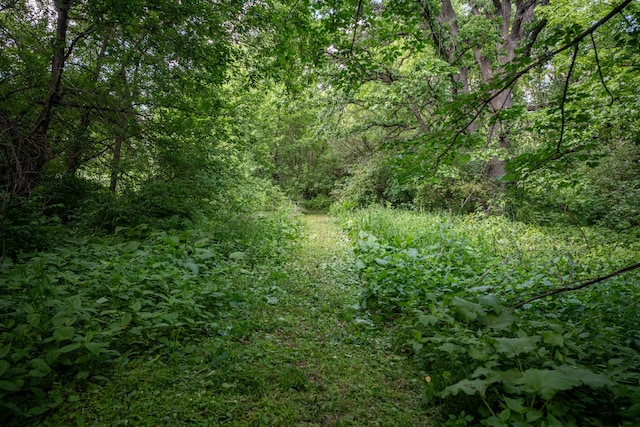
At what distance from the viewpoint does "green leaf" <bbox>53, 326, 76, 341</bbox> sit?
2.21m

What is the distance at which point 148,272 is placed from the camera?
3.74 m

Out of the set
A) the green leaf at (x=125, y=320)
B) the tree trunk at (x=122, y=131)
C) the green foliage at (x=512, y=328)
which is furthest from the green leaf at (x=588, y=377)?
the tree trunk at (x=122, y=131)

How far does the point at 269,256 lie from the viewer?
639 cm

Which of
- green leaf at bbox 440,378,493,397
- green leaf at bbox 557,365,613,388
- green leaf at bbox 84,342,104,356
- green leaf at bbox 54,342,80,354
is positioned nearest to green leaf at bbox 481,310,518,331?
green leaf at bbox 557,365,613,388

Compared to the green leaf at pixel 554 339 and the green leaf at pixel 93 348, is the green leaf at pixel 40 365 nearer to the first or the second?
the green leaf at pixel 93 348

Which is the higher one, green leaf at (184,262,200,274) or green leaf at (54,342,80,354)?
green leaf at (184,262,200,274)

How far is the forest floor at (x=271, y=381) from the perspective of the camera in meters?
2.11

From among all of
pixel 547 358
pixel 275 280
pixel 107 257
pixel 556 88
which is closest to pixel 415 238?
pixel 275 280

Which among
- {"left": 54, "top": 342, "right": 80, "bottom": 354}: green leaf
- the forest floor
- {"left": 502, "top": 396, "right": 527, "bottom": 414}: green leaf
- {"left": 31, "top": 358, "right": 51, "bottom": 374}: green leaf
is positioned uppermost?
{"left": 502, "top": 396, "right": 527, "bottom": 414}: green leaf

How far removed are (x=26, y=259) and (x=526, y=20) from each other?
1341cm

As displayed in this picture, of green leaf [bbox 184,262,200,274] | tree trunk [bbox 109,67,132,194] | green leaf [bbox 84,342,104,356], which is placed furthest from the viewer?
tree trunk [bbox 109,67,132,194]

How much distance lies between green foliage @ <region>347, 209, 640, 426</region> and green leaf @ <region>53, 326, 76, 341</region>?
2760 mm

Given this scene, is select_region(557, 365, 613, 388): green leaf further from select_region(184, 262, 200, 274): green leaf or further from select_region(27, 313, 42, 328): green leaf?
select_region(184, 262, 200, 274): green leaf

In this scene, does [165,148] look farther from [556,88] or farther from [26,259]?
[556,88]
